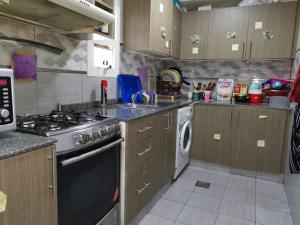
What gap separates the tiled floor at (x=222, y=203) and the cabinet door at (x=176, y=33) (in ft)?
5.50

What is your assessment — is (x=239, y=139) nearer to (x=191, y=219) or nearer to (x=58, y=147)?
(x=191, y=219)

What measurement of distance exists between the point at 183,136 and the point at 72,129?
171cm

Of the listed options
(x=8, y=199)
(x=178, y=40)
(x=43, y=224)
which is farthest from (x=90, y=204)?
(x=178, y=40)

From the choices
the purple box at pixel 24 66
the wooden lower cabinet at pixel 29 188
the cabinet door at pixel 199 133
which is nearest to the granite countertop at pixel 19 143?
the wooden lower cabinet at pixel 29 188

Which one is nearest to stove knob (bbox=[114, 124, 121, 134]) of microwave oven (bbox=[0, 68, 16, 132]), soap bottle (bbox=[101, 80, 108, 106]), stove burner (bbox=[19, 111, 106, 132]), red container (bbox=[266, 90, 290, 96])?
stove burner (bbox=[19, 111, 106, 132])

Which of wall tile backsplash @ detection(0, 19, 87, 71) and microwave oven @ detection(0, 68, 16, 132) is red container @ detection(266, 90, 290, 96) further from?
microwave oven @ detection(0, 68, 16, 132)

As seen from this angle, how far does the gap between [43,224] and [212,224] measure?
140 centimetres

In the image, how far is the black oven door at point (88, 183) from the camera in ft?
3.69

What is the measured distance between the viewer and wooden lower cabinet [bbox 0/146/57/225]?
81 cm

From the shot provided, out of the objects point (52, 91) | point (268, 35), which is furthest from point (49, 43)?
point (268, 35)

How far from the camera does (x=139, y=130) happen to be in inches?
67.4

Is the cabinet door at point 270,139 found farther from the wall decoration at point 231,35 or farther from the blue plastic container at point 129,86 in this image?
the blue plastic container at point 129,86

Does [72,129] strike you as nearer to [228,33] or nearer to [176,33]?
[176,33]

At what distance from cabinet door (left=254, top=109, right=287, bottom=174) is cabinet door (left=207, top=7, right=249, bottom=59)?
0.89m
